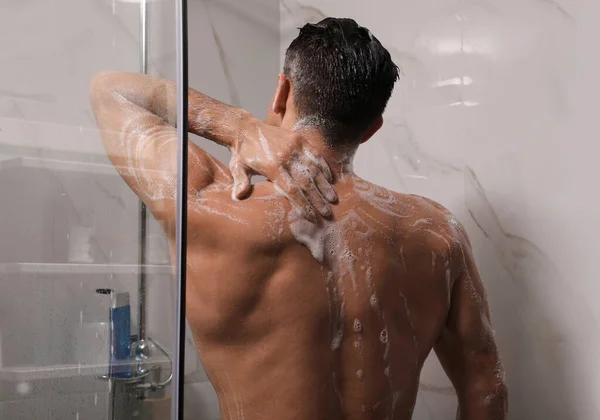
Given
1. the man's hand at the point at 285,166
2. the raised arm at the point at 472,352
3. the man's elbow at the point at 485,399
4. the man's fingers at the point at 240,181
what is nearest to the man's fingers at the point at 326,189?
the man's hand at the point at 285,166

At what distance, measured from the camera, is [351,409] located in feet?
3.66

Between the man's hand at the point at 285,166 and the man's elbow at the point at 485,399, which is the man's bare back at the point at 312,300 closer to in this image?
the man's hand at the point at 285,166

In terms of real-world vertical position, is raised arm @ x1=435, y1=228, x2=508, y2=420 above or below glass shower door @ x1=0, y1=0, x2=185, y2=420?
below

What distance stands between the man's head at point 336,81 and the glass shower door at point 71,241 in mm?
535

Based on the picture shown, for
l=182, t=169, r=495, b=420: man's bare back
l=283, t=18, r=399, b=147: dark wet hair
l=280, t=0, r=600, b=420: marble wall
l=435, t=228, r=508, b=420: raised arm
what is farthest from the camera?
l=280, t=0, r=600, b=420: marble wall

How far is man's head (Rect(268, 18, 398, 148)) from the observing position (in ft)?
3.70

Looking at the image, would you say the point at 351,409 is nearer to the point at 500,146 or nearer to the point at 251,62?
the point at 500,146

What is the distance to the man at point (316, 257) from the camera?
39.7 inches

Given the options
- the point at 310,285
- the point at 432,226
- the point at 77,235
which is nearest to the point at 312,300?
the point at 310,285

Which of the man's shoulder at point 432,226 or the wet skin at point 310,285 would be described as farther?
the man's shoulder at point 432,226

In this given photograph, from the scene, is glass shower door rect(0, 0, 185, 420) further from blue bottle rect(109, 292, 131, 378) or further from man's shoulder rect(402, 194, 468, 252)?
man's shoulder rect(402, 194, 468, 252)

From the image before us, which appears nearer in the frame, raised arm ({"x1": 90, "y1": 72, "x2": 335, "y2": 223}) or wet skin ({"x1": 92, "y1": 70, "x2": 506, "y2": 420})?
raised arm ({"x1": 90, "y1": 72, "x2": 335, "y2": 223})

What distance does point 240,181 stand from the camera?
1052mm

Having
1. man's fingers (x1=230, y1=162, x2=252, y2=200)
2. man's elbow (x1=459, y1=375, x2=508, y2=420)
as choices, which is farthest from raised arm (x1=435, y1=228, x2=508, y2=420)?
man's fingers (x1=230, y1=162, x2=252, y2=200)
